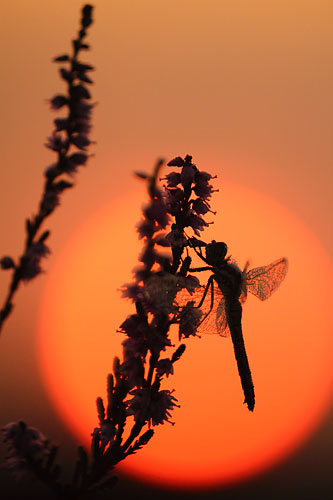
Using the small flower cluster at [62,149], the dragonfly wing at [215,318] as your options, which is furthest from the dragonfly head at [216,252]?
the small flower cluster at [62,149]

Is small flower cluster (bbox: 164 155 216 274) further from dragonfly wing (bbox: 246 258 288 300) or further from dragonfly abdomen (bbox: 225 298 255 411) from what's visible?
dragonfly wing (bbox: 246 258 288 300)

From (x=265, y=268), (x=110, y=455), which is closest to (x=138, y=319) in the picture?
(x=110, y=455)

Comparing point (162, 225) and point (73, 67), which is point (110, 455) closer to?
point (162, 225)

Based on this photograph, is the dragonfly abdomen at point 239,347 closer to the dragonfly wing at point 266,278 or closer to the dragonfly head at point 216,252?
the dragonfly head at point 216,252

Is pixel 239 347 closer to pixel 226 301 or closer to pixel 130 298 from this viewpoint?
pixel 226 301

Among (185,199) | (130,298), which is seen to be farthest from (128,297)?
(185,199)
